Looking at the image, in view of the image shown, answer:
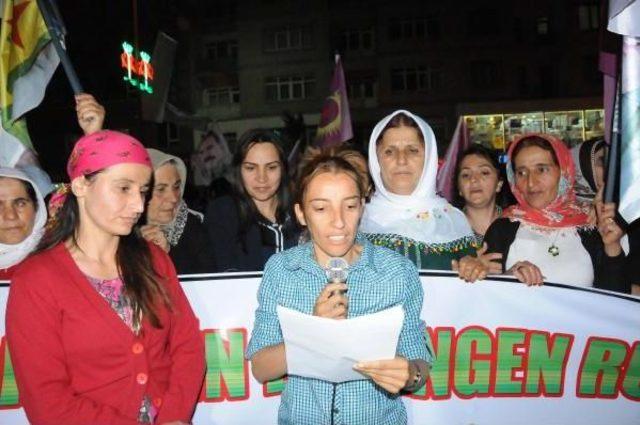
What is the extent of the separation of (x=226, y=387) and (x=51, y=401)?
1.12m

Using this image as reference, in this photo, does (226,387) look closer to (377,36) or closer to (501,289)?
(501,289)

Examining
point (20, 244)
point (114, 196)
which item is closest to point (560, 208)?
point (114, 196)

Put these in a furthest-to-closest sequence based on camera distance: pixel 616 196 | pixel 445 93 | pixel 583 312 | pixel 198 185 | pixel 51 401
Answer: pixel 445 93
pixel 198 185
pixel 616 196
pixel 583 312
pixel 51 401

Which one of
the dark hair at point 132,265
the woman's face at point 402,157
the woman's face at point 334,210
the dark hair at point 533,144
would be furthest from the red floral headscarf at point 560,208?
the dark hair at point 132,265

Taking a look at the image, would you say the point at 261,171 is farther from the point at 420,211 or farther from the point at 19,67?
the point at 19,67

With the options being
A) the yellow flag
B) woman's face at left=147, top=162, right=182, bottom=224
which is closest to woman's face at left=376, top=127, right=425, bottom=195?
woman's face at left=147, top=162, right=182, bottom=224

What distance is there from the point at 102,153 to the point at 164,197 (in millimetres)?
1767

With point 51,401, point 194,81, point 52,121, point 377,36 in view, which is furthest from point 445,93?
point 51,401

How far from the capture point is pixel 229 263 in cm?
370

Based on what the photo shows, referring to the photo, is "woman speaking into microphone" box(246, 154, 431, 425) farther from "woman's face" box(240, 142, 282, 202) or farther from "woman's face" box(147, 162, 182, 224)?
"woman's face" box(147, 162, 182, 224)

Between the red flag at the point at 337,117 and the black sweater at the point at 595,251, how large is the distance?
197 inches

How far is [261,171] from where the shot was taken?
3736mm

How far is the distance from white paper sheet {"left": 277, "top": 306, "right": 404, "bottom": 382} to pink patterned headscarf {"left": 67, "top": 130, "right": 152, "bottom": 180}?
0.92 metres

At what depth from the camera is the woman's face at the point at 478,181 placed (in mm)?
4199
